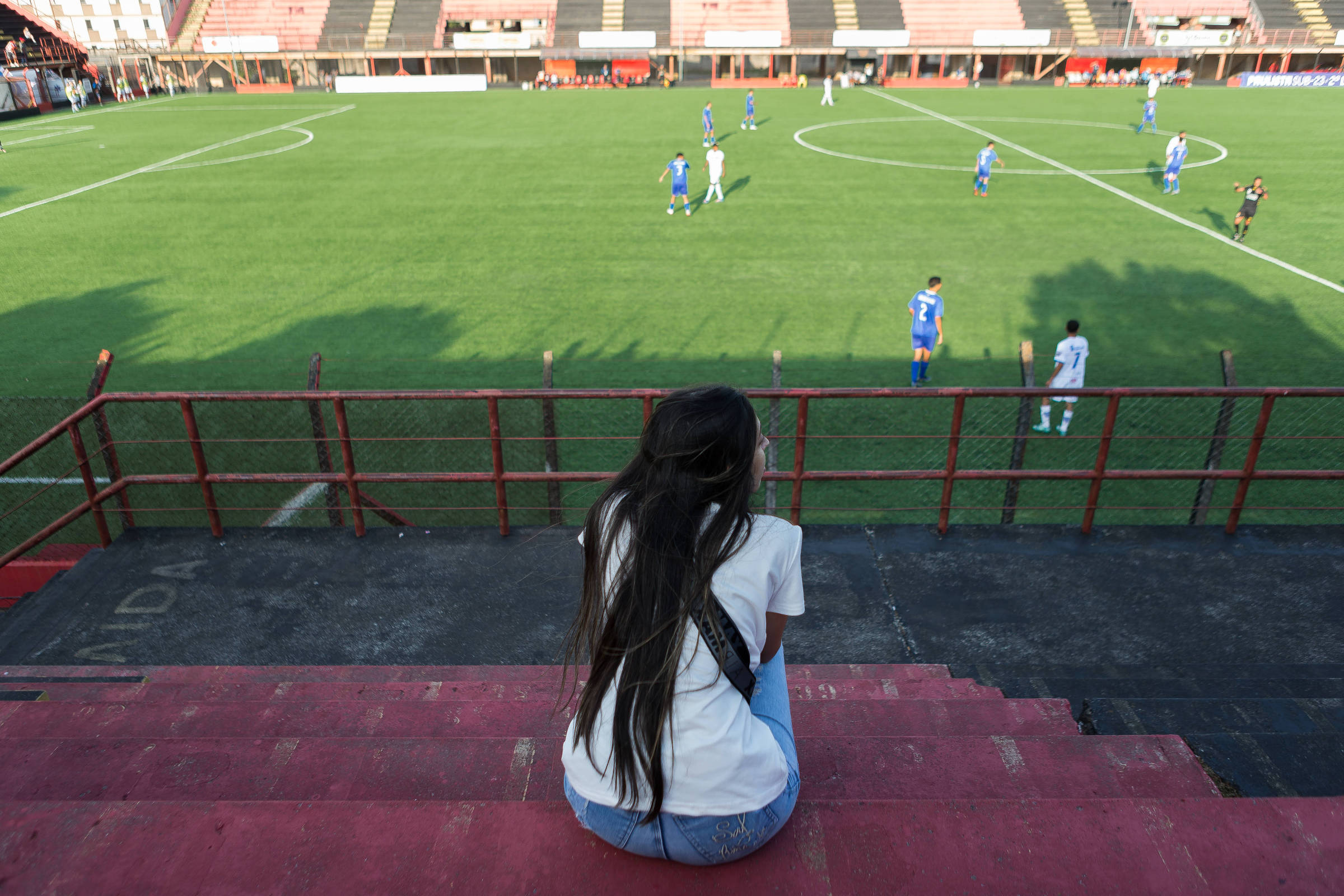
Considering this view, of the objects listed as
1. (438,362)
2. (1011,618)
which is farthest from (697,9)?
(1011,618)

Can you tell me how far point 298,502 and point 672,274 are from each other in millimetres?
9906

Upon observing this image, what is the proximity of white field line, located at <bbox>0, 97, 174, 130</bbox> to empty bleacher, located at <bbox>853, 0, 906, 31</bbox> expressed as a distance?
41.9m

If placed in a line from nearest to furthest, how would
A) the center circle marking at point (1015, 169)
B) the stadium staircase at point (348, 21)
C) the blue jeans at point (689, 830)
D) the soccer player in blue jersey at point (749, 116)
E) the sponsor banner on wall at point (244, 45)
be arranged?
the blue jeans at point (689, 830)
the center circle marking at point (1015, 169)
the soccer player in blue jersey at point (749, 116)
the sponsor banner on wall at point (244, 45)
the stadium staircase at point (348, 21)

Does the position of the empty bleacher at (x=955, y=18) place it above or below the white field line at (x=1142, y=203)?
above

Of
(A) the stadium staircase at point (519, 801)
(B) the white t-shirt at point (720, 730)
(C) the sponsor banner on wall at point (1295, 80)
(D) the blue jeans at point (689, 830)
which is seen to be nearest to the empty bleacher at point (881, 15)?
(C) the sponsor banner on wall at point (1295, 80)

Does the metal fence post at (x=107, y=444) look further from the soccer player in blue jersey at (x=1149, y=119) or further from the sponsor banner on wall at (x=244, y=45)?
the sponsor banner on wall at (x=244, y=45)

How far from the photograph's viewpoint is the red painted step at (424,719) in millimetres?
3879

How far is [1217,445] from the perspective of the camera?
285 inches

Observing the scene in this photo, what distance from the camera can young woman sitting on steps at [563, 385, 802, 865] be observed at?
2283 millimetres

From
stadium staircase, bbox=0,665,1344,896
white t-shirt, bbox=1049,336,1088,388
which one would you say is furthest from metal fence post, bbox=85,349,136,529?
white t-shirt, bbox=1049,336,1088,388

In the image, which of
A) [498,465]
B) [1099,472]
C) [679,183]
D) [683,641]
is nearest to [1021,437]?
[1099,472]

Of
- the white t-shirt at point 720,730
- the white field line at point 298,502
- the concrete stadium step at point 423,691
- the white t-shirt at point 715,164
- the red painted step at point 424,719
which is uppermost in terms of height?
the white t-shirt at point 720,730

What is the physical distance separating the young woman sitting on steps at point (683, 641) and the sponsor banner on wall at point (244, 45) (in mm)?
62427

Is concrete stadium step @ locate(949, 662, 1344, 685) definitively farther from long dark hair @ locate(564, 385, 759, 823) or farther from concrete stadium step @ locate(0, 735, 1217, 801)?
long dark hair @ locate(564, 385, 759, 823)
